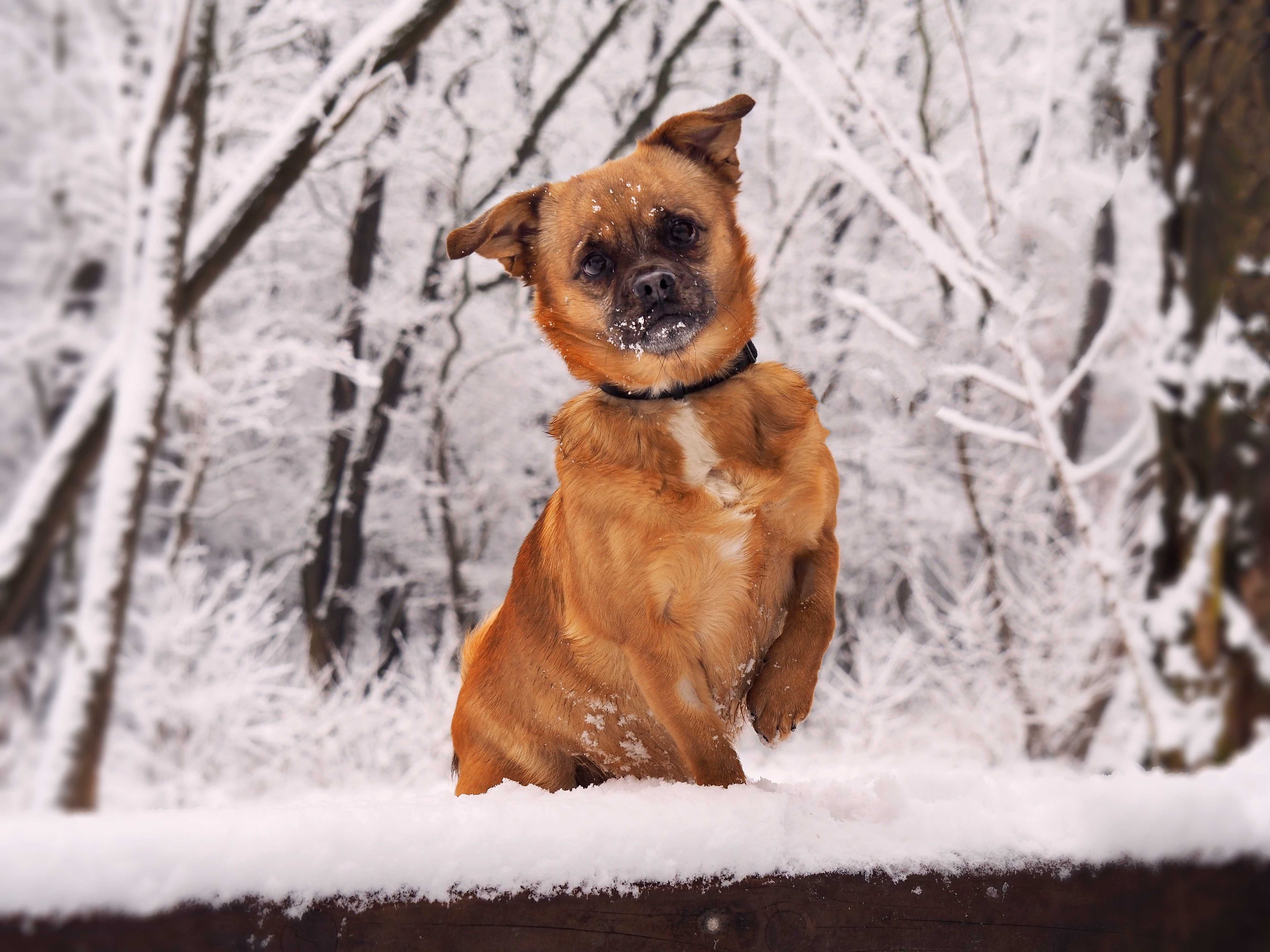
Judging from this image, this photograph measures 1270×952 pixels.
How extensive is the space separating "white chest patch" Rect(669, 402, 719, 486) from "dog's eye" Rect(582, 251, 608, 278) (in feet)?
1.03

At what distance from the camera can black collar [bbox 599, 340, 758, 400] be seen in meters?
1.39

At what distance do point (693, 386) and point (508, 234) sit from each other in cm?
44

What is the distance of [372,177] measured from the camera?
27.6ft

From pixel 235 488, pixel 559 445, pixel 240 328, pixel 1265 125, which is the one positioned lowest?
pixel 235 488

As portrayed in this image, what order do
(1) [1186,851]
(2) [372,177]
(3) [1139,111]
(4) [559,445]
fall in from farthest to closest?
(2) [372,177] < (3) [1139,111] < (4) [559,445] < (1) [1186,851]

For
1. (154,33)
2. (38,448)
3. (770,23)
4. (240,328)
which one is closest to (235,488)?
(240,328)

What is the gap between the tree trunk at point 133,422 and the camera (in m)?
4.73

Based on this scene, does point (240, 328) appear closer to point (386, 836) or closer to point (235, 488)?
point (235, 488)

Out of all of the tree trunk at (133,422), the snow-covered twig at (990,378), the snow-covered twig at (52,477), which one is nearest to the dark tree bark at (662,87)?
the tree trunk at (133,422)

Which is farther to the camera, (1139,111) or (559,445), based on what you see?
(1139,111)

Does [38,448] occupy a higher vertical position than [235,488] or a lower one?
higher

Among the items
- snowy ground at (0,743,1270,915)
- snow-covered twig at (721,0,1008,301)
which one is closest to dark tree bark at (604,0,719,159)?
snow-covered twig at (721,0,1008,301)

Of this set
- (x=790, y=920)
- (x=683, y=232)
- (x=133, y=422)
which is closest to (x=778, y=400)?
(x=683, y=232)

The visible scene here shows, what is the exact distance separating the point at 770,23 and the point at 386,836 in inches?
318
